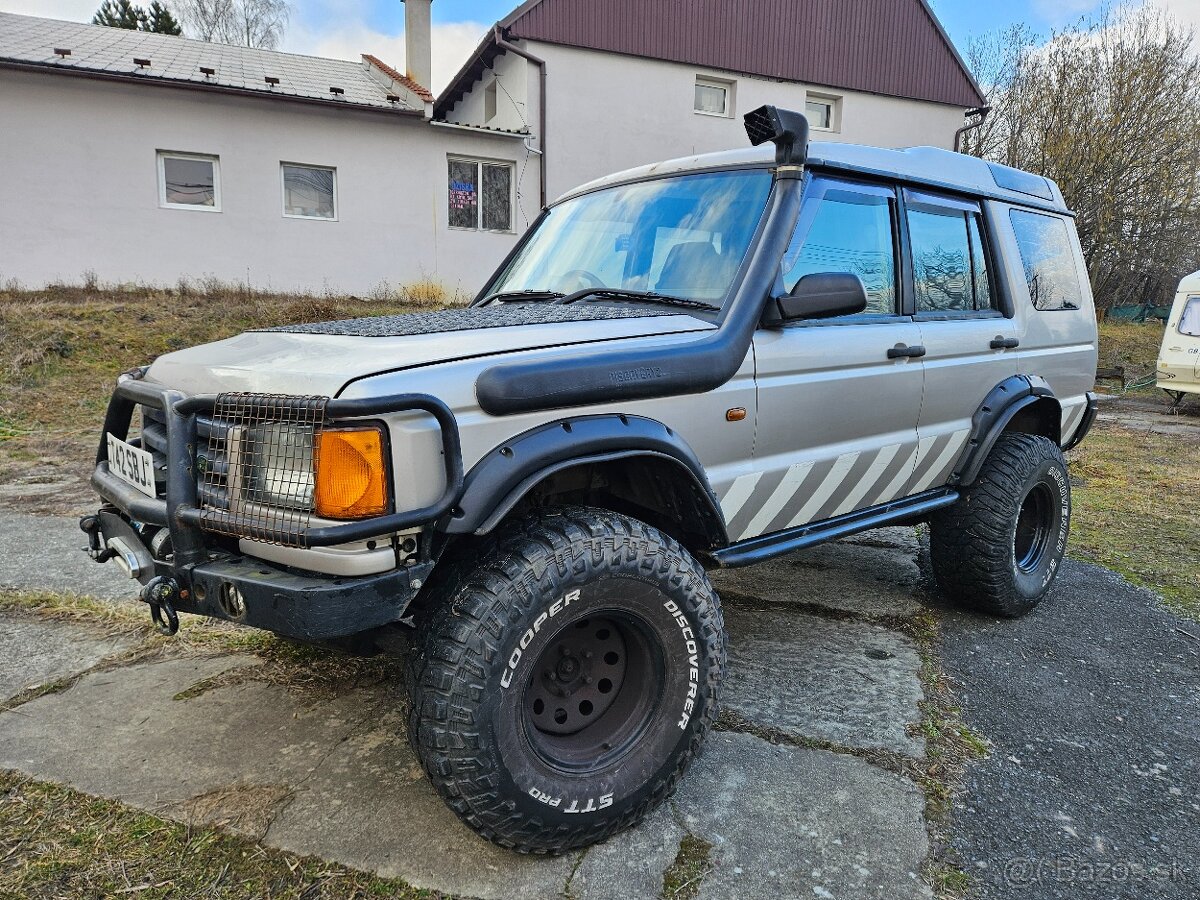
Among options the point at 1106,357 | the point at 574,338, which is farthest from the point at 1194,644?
the point at 1106,357

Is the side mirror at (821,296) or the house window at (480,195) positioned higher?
the house window at (480,195)

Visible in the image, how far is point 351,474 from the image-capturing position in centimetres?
187

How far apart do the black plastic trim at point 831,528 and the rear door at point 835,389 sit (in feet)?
0.13

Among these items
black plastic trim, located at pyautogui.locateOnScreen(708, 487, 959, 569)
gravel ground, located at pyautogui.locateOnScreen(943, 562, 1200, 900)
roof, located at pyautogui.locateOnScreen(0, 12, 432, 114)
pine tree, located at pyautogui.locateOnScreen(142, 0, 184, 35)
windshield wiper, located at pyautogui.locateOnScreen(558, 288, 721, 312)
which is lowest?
gravel ground, located at pyautogui.locateOnScreen(943, 562, 1200, 900)

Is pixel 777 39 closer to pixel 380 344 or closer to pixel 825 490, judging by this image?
pixel 825 490

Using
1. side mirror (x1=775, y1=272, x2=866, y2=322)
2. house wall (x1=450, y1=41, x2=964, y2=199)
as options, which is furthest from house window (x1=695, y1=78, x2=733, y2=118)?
side mirror (x1=775, y1=272, x2=866, y2=322)

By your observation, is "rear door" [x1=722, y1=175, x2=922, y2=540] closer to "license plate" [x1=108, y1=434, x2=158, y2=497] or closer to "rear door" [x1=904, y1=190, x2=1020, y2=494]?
"rear door" [x1=904, y1=190, x2=1020, y2=494]

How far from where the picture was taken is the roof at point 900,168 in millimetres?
2961

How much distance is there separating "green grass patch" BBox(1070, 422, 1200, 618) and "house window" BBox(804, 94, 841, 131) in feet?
38.1

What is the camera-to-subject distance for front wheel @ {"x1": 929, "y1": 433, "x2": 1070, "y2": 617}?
3.70 meters

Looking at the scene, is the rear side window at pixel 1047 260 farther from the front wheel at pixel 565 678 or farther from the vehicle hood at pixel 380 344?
the front wheel at pixel 565 678

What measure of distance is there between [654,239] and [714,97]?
642 inches

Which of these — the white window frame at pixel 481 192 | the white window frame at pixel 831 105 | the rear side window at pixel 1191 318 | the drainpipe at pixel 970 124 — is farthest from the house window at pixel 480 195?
the rear side window at pixel 1191 318

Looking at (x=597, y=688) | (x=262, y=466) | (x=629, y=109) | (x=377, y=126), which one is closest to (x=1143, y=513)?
(x=597, y=688)
